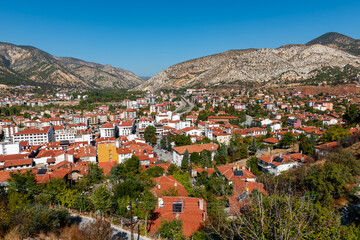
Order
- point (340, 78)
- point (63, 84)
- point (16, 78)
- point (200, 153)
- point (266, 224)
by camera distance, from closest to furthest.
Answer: point (266, 224), point (200, 153), point (340, 78), point (16, 78), point (63, 84)

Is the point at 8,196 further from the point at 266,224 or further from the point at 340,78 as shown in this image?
the point at 340,78

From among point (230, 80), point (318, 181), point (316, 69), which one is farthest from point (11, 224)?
point (316, 69)

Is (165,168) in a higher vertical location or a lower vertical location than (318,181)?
lower

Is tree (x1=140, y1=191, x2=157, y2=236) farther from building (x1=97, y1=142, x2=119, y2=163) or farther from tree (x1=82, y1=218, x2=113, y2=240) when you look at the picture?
building (x1=97, y1=142, x2=119, y2=163)

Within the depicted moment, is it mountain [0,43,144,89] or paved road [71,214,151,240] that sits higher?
mountain [0,43,144,89]

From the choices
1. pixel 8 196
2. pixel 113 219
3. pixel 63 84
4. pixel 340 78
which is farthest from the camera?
pixel 63 84

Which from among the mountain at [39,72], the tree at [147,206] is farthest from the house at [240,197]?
the mountain at [39,72]

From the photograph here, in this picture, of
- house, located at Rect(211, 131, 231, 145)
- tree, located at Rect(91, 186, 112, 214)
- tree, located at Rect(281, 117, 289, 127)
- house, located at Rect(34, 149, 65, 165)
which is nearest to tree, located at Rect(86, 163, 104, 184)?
tree, located at Rect(91, 186, 112, 214)
